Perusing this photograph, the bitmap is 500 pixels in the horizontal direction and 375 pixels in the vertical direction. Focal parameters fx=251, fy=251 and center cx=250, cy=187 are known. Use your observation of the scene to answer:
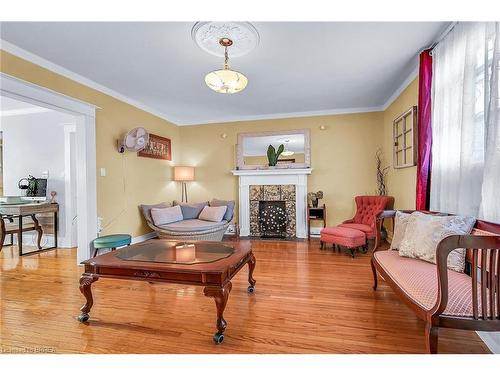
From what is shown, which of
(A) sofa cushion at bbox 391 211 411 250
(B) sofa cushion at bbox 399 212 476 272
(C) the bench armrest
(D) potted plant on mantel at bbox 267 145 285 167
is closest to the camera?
(C) the bench armrest

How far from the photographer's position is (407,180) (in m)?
3.44

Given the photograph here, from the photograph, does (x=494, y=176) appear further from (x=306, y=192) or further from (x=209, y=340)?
(x=306, y=192)

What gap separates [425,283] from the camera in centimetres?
153

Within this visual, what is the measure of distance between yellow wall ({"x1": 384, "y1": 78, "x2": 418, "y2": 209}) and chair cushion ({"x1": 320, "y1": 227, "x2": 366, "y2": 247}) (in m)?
0.75

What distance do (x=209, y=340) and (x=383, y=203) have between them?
333 cm

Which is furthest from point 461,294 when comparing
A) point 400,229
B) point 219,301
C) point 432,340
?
point 219,301

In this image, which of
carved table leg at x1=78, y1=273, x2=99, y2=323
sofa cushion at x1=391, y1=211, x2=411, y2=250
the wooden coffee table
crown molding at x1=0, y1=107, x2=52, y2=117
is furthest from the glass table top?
crown molding at x1=0, y1=107, x2=52, y2=117

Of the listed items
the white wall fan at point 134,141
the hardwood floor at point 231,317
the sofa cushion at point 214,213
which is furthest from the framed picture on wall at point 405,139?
the white wall fan at point 134,141

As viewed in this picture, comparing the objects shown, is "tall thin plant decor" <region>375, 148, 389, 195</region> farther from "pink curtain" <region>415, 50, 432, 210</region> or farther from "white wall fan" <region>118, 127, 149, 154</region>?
"white wall fan" <region>118, 127, 149, 154</region>

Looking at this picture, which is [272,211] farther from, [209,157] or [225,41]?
[225,41]

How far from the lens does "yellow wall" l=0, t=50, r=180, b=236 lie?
3086mm

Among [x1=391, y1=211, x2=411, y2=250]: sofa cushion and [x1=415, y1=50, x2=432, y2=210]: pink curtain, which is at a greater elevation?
[x1=415, y1=50, x2=432, y2=210]: pink curtain
